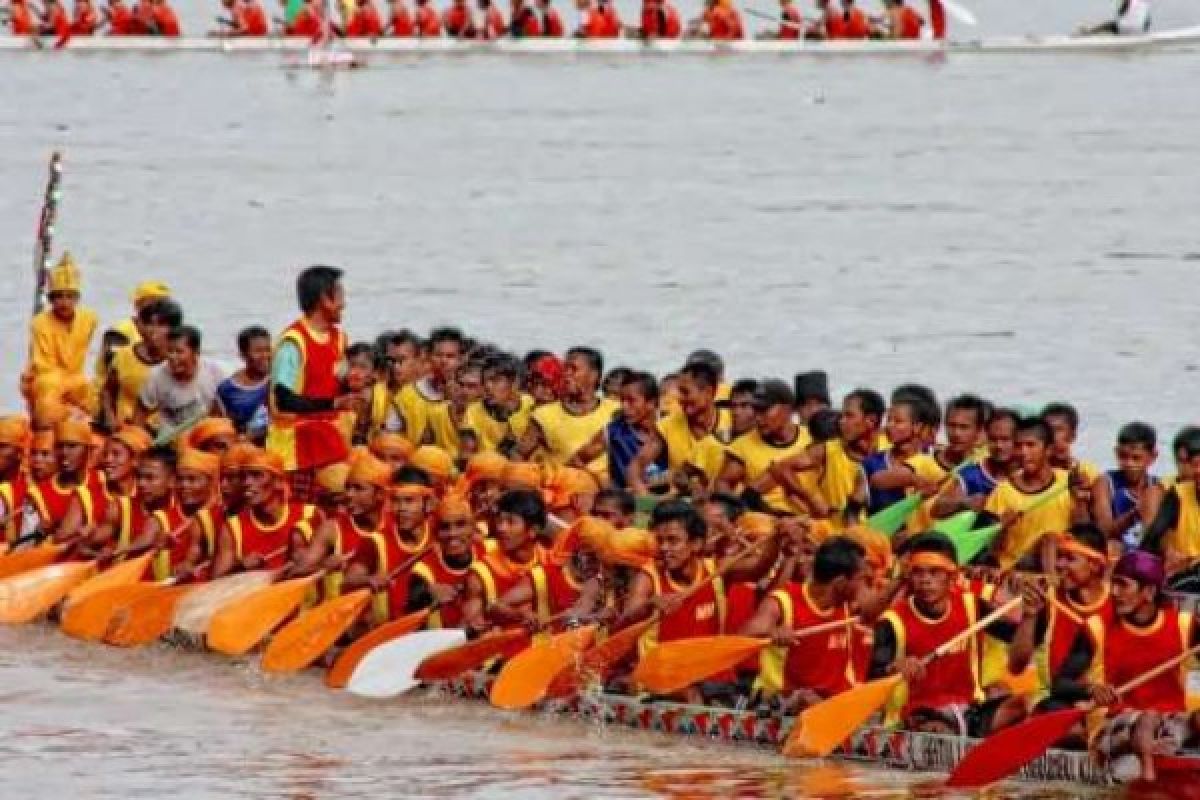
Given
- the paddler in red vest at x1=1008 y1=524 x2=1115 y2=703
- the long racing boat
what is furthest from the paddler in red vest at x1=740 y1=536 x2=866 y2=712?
the long racing boat

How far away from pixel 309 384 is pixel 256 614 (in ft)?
3.54

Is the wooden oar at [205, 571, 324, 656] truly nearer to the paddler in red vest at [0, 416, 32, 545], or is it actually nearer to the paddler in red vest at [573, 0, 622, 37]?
the paddler in red vest at [0, 416, 32, 545]

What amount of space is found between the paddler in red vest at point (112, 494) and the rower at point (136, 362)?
919 millimetres

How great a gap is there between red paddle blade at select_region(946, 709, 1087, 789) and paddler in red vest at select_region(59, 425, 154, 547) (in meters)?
4.70

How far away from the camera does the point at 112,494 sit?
13.8 m

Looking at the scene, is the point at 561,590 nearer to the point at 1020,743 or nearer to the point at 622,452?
the point at 622,452

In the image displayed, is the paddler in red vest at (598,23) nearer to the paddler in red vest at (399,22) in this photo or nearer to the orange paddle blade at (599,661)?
the paddler in red vest at (399,22)

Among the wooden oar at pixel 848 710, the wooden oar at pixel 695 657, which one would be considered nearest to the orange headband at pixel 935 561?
the wooden oar at pixel 848 710

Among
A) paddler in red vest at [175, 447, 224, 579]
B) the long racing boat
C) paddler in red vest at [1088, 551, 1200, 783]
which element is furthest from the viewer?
the long racing boat

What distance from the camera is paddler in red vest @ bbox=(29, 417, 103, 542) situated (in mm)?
13969

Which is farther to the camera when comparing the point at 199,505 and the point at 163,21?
the point at 163,21

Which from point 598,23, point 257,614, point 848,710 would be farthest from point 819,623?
point 598,23

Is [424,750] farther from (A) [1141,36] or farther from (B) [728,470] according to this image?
(A) [1141,36]

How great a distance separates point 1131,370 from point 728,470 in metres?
11.4
